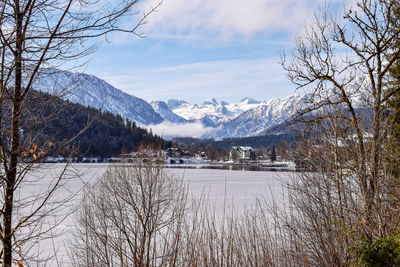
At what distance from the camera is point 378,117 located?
6.76m

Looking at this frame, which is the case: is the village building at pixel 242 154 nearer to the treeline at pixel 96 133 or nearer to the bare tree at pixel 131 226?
the treeline at pixel 96 133

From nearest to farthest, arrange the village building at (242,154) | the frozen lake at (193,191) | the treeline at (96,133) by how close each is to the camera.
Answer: the treeline at (96,133)
the frozen lake at (193,191)
the village building at (242,154)

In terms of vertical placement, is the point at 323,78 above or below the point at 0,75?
above

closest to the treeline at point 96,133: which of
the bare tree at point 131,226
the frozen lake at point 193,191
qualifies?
the frozen lake at point 193,191

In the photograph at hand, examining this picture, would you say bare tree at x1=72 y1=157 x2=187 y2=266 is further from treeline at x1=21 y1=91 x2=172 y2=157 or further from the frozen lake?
treeline at x1=21 y1=91 x2=172 y2=157

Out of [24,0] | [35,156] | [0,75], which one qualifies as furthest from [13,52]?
[35,156]

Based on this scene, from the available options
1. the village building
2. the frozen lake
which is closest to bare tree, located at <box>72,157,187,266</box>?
the frozen lake

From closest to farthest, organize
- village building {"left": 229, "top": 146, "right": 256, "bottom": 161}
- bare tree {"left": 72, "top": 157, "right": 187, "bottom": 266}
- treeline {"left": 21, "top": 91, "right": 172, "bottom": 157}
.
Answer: treeline {"left": 21, "top": 91, "right": 172, "bottom": 157}, bare tree {"left": 72, "top": 157, "right": 187, "bottom": 266}, village building {"left": 229, "top": 146, "right": 256, "bottom": 161}

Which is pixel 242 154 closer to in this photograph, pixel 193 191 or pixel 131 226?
pixel 193 191

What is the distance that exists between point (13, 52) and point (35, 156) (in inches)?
47.1

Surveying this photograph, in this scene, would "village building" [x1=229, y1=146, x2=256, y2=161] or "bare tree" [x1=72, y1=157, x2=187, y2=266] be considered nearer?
"bare tree" [x1=72, y1=157, x2=187, y2=266]

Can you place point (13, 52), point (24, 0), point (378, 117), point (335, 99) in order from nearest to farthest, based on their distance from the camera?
point (13, 52), point (24, 0), point (378, 117), point (335, 99)

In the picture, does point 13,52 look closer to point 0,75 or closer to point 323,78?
point 0,75

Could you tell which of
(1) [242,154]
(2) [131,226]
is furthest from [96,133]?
(2) [131,226]
